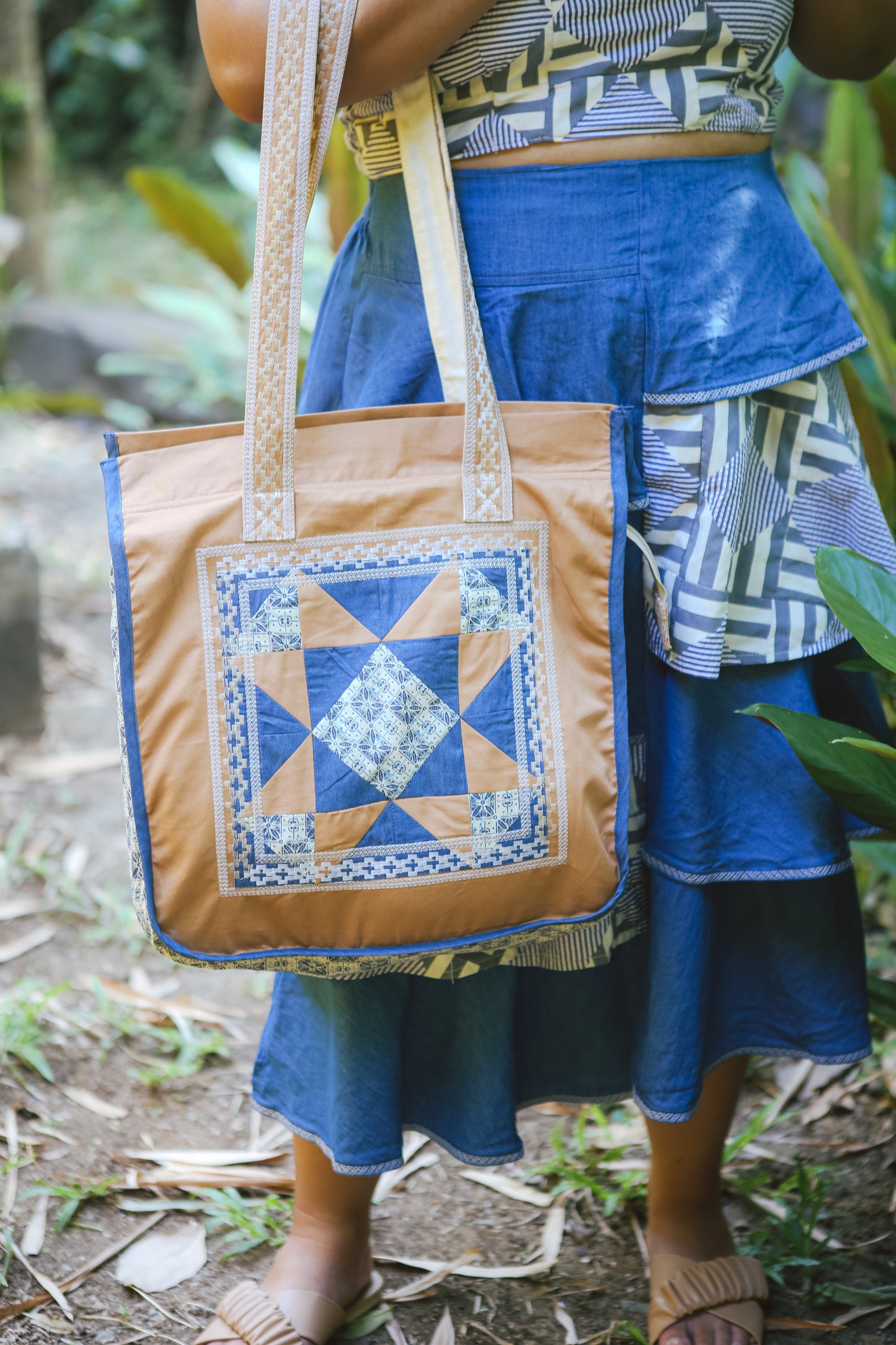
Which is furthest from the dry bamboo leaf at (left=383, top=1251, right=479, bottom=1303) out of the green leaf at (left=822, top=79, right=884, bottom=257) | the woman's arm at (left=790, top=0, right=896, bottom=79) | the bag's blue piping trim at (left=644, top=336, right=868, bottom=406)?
the green leaf at (left=822, top=79, right=884, bottom=257)

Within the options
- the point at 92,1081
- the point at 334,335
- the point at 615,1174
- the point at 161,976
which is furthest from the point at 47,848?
the point at 334,335

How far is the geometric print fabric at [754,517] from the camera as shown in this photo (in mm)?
812

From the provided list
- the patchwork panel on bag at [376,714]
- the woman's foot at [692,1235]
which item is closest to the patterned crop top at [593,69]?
the patchwork panel on bag at [376,714]

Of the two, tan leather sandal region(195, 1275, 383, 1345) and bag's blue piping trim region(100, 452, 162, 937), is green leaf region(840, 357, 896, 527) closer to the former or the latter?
bag's blue piping trim region(100, 452, 162, 937)

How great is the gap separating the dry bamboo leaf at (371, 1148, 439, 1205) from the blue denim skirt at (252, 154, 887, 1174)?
0.28m

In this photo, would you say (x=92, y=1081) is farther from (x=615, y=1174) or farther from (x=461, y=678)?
(x=461, y=678)

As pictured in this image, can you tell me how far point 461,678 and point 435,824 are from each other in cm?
9

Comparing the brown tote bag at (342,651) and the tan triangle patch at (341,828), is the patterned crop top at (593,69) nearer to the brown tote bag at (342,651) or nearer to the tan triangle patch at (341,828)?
the brown tote bag at (342,651)

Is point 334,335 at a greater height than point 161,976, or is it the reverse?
point 334,335

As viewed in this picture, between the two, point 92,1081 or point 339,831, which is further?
point 92,1081

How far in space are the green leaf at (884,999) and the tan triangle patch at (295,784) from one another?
0.58 m

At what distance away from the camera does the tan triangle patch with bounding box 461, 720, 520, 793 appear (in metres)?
0.73

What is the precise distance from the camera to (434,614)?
727 mm

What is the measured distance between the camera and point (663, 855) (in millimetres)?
866
